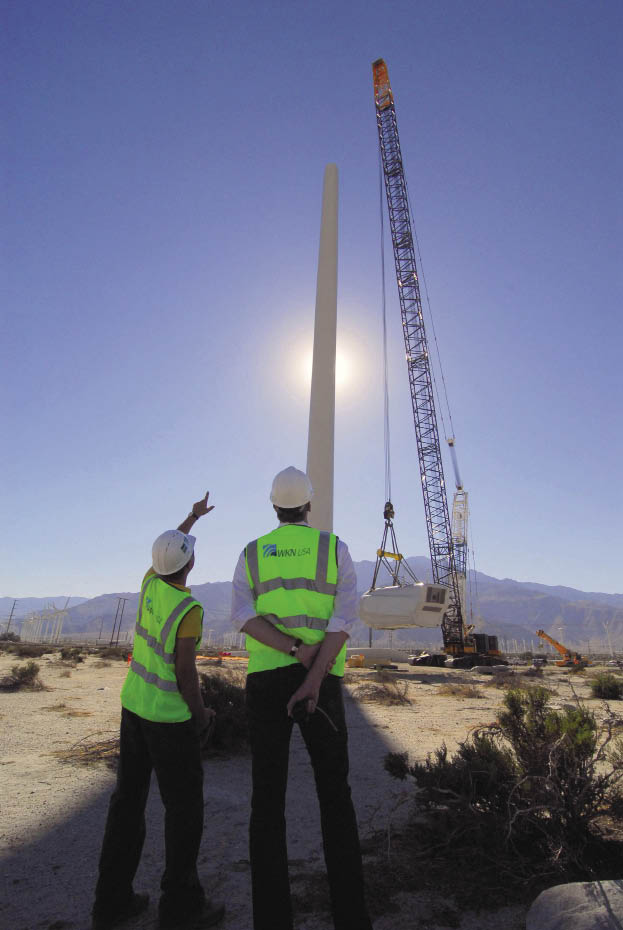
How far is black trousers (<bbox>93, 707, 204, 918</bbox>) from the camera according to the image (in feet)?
9.06

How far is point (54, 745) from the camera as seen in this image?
7324 mm

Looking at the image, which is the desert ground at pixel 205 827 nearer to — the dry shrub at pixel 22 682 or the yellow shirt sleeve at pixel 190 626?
the yellow shirt sleeve at pixel 190 626

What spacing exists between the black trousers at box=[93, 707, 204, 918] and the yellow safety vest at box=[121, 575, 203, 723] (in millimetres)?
68

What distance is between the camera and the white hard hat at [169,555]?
3.18 meters

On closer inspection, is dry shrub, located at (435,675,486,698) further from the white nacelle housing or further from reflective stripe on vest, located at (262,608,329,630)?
reflective stripe on vest, located at (262,608,329,630)

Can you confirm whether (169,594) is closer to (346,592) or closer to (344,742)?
(346,592)

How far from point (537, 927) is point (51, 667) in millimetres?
22509

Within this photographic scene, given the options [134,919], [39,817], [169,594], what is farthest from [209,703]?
[169,594]

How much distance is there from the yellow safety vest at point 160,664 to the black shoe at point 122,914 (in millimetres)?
1004

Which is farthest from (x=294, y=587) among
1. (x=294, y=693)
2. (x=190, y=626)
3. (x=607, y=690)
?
(x=607, y=690)

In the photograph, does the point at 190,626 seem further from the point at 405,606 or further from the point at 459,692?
the point at 405,606

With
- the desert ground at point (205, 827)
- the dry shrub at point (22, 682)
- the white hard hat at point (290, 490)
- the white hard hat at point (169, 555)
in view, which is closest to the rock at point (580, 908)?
the desert ground at point (205, 827)

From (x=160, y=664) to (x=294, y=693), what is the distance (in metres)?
0.89

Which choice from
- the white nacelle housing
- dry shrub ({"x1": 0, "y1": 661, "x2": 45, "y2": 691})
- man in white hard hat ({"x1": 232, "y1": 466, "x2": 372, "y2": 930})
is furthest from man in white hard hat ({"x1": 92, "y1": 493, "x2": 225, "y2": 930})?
the white nacelle housing
